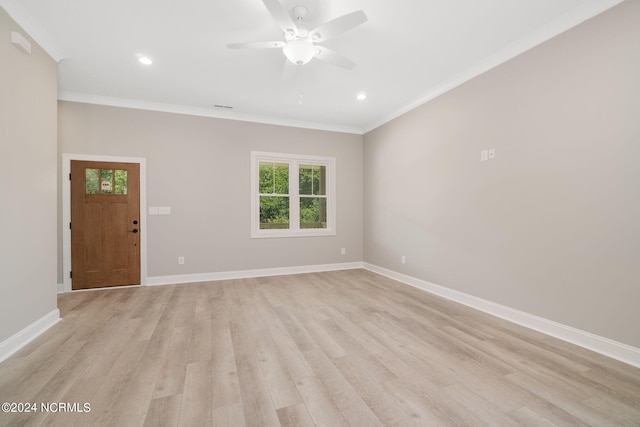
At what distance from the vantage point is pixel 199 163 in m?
4.56

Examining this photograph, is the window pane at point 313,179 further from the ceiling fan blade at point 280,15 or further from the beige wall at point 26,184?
the beige wall at point 26,184

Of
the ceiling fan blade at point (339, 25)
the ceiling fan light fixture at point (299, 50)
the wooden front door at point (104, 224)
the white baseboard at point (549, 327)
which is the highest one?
the ceiling fan blade at point (339, 25)

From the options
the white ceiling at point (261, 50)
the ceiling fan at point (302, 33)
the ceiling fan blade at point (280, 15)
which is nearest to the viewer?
the ceiling fan blade at point (280, 15)

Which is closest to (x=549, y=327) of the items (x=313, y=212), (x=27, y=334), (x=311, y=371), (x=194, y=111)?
(x=311, y=371)

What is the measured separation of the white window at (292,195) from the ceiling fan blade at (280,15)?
290 cm

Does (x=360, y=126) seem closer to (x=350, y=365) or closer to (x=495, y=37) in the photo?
(x=495, y=37)

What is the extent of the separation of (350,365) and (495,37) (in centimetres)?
342

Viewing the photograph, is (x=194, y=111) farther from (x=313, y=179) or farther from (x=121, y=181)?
(x=313, y=179)

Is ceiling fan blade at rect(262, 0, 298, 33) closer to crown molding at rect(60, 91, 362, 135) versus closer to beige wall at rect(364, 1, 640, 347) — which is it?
beige wall at rect(364, 1, 640, 347)

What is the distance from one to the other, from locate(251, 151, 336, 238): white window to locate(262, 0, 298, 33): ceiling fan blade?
290 cm

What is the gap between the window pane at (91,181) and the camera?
13.2ft

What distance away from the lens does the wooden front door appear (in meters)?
3.96

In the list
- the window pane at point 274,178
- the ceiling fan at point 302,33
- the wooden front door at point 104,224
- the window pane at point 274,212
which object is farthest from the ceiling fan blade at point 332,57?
the wooden front door at point 104,224

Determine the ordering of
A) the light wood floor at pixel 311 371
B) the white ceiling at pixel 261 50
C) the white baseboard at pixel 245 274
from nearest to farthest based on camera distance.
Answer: the light wood floor at pixel 311 371 < the white ceiling at pixel 261 50 < the white baseboard at pixel 245 274
